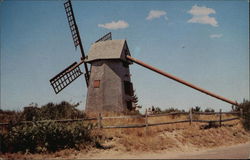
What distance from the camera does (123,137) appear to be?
1237 centimetres

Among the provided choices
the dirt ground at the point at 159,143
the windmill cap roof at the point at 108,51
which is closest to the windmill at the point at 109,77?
the windmill cap roof at the point at 108,51

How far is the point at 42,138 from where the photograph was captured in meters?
11.3

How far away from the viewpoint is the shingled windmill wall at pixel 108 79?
61.9 feet

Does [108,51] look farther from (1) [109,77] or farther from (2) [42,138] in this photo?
(2) [42,138]

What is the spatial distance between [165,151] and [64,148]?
15.6 feet

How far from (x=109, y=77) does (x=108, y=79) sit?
0.60 ft

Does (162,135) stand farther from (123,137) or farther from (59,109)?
(59,109)

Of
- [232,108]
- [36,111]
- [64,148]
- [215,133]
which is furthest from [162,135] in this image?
[232,108]

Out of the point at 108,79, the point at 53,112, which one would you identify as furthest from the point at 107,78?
the point at 53,112

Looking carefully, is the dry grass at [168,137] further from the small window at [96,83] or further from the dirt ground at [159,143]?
the small window at [96,83]

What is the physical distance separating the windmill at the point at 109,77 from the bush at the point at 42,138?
7301 millimetres

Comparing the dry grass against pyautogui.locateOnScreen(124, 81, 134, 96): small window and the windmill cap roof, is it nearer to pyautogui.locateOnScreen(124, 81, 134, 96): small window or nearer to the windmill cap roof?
pyautogui.locateOnScreen(124, 81, 134, 96): small window

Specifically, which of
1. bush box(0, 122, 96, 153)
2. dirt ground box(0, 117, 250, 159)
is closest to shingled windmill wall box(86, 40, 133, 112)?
dirt ground box(0, 117, 250, 159)

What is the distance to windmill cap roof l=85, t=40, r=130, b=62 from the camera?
19.5 metres
